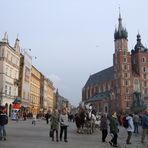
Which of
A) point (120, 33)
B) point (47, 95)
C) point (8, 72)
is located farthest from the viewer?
point (120, 33)

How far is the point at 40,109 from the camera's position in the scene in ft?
303

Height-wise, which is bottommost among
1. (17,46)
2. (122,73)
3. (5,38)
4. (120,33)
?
(5,38)

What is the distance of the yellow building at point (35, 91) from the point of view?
264 ft

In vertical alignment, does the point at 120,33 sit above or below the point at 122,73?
above

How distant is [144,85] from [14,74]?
69345 millimetres

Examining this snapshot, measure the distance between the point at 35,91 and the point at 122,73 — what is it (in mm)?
43002

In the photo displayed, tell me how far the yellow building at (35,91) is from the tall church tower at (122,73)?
36.0m

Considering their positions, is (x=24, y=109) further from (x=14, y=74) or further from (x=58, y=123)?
(x=58, y=123)

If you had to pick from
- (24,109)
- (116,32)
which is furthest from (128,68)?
(24,109)

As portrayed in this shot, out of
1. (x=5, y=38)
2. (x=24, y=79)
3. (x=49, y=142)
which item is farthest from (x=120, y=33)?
(x=49, y=142)

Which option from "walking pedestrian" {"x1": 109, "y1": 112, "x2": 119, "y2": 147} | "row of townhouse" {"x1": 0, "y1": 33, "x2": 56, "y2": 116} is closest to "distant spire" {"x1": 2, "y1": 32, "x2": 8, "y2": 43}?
"row of townhouse" {"x1": 0, "y1": 33, "x2": 56, "y2": 116}

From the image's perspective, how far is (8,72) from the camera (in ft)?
188

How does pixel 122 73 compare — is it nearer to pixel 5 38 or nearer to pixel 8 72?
pixel 8 72

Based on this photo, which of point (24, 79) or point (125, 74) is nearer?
point (24, 79)
